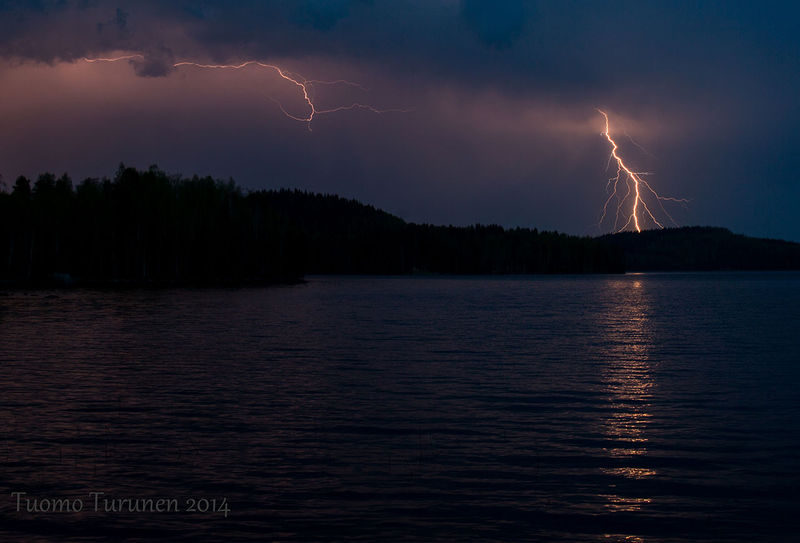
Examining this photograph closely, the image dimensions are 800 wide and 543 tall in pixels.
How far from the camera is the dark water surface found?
1187cm

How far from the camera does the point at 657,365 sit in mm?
33000

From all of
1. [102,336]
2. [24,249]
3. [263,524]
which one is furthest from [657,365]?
[24,249]

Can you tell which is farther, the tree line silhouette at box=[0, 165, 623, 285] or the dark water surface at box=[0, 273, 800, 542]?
the tree line silhouette at box=[0, 165, 623, 285]

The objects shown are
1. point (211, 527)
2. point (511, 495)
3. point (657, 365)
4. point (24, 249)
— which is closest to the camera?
point (211, 527)

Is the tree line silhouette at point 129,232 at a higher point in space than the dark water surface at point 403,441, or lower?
higher

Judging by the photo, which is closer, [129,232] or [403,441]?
[403,441]

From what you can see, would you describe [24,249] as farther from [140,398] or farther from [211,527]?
[211,527]

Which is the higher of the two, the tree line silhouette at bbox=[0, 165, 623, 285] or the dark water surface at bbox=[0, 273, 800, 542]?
the tree line silhouette at bbox=[0, 165, 623, 285]

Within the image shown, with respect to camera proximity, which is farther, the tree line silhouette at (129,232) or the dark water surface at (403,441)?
the tree line silhouette at (129,232)

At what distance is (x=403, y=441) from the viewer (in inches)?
684

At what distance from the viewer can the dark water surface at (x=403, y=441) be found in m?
11.9

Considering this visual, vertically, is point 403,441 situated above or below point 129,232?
below

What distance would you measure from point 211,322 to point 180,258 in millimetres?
96008

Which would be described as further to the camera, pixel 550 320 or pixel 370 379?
pixel 550 320
